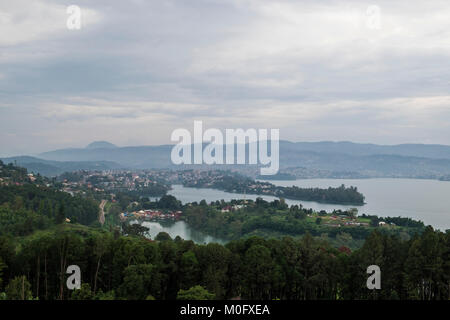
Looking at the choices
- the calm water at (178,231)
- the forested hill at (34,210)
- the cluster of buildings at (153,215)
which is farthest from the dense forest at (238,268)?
the cluster of buildings at (153,215)

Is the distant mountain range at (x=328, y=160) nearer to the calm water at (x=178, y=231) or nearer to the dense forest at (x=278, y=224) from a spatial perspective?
the calm water at (x=178, y=231)

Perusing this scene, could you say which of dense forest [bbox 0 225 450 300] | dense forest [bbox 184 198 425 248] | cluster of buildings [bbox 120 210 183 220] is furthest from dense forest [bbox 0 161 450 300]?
cluster of buildings [bbox 120 210 183 220]

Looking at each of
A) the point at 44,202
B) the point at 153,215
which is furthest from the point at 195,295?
the point at 153,215

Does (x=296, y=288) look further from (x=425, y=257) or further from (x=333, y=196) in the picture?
(x=333, y=196)

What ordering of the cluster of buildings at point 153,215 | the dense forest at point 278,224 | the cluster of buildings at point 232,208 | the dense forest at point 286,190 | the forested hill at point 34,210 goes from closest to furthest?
the forested hill at point 34,210 → the dense forest at point 278,224 → the cluster of buildings at point 232,208 → the cluster of buildings at point 153,215 → the dense forest at point 286,190

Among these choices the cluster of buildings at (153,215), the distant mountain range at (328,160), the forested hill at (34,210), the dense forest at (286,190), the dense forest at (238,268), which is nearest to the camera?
the dense forest at (238,268)

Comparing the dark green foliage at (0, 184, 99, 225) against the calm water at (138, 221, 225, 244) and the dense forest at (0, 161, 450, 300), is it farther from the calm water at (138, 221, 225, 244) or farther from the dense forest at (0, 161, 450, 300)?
the dense forest at (0, 161, 450, 300)

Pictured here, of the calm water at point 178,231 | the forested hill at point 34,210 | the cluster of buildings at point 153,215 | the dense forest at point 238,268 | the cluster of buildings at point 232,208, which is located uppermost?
the dense forest at point 238,268
